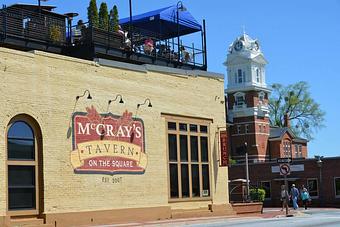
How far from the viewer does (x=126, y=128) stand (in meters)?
26.1

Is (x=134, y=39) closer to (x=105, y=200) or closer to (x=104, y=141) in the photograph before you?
(x=104, y=141)

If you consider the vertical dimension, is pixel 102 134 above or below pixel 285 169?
above

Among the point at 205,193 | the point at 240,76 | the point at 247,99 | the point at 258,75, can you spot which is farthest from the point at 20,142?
the point at 258,75

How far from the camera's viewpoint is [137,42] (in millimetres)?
30000

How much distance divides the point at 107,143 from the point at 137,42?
662 centimetres

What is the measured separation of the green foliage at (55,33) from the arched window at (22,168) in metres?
4.83

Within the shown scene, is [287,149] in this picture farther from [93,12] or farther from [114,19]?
[93,12]

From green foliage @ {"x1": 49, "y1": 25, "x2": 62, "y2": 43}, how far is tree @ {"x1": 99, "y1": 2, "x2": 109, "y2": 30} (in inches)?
80.2

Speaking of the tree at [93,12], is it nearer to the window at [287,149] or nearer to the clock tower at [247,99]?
the clock tower at [247,99]

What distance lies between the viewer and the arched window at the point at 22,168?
856 inches

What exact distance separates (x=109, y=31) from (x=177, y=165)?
6.57 metres

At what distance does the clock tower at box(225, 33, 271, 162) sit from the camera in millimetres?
86000

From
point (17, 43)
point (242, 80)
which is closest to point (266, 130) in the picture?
point (242, 80)

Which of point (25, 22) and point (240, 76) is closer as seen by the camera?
point (25, 22)
